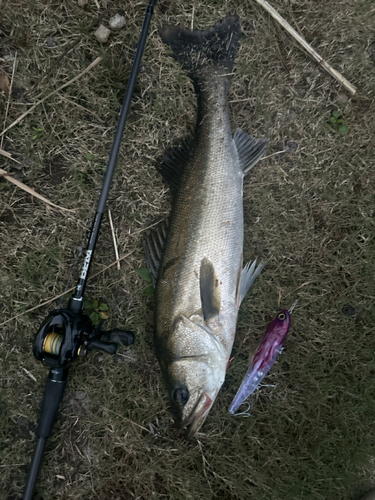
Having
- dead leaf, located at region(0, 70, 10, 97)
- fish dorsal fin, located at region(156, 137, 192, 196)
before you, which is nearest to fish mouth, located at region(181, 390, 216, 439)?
fish dorsal fin, located at region(156, 137, 192, 196)

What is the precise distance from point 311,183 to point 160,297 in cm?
165

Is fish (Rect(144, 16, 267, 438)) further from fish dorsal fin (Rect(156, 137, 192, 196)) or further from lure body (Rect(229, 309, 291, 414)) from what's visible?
lure body (Rect(229, 309, 291, 414))

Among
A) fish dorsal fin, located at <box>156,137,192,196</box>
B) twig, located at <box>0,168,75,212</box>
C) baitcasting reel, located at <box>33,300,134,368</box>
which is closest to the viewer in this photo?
baitcasting reel, located at <box>33,300,134,368</box>

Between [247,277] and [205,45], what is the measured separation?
193 centimetres

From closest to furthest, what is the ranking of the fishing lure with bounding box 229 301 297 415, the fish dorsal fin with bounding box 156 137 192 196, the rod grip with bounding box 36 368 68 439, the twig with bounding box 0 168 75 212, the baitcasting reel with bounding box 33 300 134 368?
the baitcasting reel with bounding box 33 300 134 368
the rod grip with bounding box 36 368 68 439
the fish dorsal fin with bounding box 156 137 192 196
the fishing lure with bounding box 229 301 297 415
the twig with bounding box 0 168 75 212

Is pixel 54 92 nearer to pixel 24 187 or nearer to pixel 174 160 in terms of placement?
pixel 24 187

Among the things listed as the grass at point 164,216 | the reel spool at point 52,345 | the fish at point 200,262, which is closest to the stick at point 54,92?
the grass at point 164,216

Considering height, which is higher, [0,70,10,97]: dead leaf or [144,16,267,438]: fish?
[0,70,10,97]: dead leaf

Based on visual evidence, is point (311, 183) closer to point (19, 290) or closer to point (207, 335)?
point (207, 335)

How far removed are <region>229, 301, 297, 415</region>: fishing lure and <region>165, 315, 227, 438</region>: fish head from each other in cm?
49

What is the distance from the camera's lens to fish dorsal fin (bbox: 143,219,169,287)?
2572mm

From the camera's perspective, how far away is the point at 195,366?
92.9 inches

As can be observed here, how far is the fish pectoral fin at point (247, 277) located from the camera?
257cm

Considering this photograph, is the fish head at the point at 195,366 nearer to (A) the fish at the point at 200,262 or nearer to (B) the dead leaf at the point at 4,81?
(A) the fish at the point at 200,262
